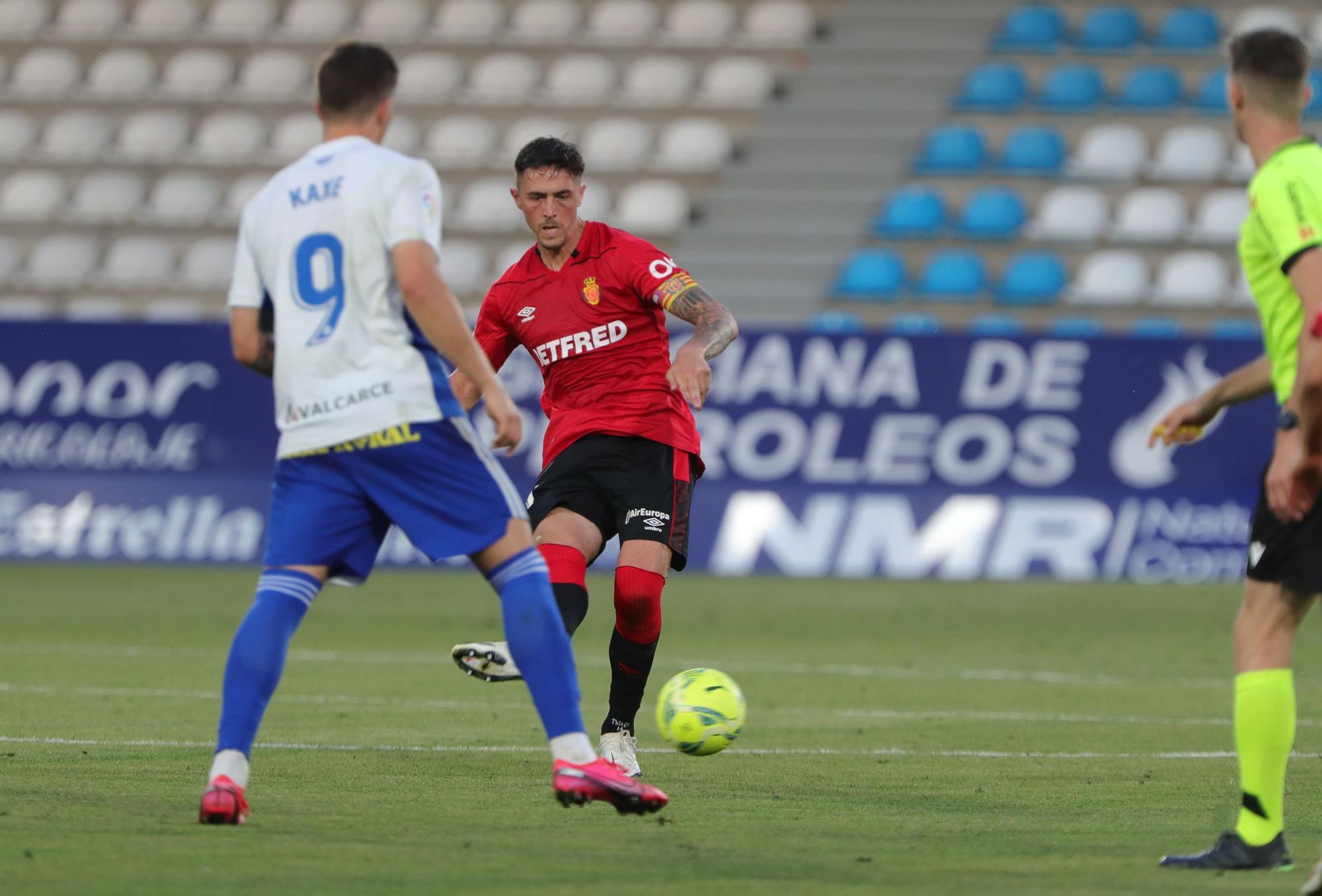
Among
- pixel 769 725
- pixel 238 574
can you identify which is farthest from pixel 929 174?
pixel 769 725

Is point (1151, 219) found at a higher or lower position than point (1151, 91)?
lower

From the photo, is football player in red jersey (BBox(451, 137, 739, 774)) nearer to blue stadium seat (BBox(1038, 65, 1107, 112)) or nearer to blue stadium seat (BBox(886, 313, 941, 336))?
blue stadium seat (BBox(886, 313, 941, 336))

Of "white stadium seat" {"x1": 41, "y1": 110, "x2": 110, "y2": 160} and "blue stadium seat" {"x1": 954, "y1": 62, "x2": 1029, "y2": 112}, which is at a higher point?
"blue stadium seat" {"x1": 954, "y1": 62, "x2": 1029, "y2": 112}

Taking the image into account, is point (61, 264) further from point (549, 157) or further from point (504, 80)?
point (549, 157)

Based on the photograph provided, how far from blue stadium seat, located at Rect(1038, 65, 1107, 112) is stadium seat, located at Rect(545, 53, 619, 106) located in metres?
5.23

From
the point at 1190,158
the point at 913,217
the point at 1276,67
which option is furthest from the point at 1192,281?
the point at 1276,67

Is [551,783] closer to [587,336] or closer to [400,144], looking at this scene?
[587,336]

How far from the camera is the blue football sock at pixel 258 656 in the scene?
5324 millimetres

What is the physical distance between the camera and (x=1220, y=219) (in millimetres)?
20719

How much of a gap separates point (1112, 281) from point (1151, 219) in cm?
115

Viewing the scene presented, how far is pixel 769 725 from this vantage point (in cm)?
850

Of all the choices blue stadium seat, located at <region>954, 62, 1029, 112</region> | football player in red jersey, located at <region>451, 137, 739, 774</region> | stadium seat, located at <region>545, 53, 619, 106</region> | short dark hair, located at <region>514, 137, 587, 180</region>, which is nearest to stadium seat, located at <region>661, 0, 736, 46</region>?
stadium seat, located at <region>545, 53, 619, 106</region>

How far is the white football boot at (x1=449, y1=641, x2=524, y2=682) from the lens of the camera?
6.35 m

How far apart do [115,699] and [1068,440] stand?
9.42 m
